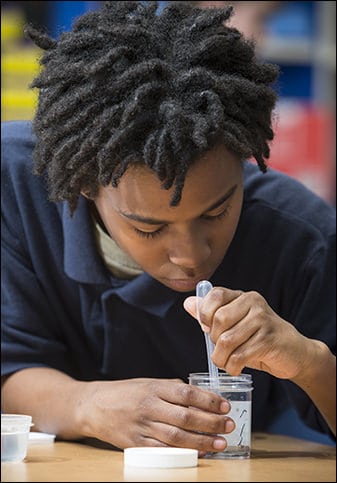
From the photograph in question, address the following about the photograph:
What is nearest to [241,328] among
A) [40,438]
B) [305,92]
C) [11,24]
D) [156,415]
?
[156,415]

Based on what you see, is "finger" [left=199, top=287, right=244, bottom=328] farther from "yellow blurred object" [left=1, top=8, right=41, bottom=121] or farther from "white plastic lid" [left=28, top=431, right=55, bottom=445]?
"yellow blurred object" [left=1, top=8, right=41, bottom=121]

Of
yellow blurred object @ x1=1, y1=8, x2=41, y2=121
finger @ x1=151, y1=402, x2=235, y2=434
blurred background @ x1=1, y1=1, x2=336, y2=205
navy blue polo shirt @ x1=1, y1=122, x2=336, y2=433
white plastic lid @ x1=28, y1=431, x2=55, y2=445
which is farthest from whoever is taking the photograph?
blurred background @ x1=1, y1=1, x2=336, y2=205

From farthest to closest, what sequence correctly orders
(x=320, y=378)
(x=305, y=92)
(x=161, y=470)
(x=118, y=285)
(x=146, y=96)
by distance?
(x=305, y=92) < (x=118, y=285) < (x=320, y=378) < (x=146, y=96) < (x=161, y=470)

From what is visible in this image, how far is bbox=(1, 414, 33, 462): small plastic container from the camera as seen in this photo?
2.64ft

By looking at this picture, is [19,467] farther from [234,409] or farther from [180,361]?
[180,361]

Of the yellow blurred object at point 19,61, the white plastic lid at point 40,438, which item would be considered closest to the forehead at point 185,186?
the white plastic lid at point 40,438

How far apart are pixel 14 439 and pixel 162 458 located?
130 mm

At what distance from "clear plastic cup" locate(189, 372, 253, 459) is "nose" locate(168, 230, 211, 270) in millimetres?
91

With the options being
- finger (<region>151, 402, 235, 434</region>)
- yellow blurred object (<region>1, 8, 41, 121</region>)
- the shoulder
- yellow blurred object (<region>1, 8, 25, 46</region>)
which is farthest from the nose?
yellow blurred object (<region>1, 8, 25, 46</region>)

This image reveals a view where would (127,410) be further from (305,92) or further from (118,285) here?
(305,92)

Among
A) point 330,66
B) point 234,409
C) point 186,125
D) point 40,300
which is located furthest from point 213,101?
point 330,66

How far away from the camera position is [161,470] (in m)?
0.74

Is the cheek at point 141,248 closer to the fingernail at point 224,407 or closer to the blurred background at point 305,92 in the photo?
the fingernail at point 224,407

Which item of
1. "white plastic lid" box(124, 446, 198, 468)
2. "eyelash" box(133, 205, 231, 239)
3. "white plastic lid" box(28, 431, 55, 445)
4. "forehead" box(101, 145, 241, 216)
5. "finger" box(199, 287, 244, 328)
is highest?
"forehead" box(101, 145, 241, 216)
